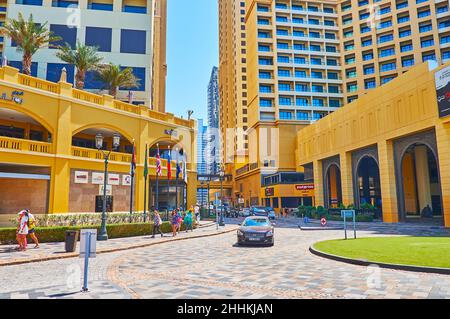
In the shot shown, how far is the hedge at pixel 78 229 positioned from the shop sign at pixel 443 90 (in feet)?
72.7

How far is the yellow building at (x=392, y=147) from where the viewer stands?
2811 centimetres

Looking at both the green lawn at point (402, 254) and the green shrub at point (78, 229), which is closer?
the green lawn at point (402, 254)

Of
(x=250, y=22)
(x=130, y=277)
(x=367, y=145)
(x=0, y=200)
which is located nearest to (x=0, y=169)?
(x=0, y=200)

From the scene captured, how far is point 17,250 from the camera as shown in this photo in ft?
47.9

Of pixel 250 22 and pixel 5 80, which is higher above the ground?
pixel 250 22

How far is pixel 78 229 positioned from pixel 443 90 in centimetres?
2762

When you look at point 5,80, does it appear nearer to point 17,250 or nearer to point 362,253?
point 17,250

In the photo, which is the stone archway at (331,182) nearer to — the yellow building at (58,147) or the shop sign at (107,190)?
the yellow building at (58,147)

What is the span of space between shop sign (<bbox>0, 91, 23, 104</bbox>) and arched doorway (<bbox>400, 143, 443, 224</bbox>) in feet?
116

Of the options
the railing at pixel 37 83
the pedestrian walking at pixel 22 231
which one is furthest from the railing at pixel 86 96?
the pedestrian walking at pixel 22 231

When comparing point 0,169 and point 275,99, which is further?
point 275,99

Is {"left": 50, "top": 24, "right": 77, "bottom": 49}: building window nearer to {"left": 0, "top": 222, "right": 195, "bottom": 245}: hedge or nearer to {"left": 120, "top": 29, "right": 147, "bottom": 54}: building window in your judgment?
{"left": 120, "top": 29, "right": 147, "bottom": 54}: building window

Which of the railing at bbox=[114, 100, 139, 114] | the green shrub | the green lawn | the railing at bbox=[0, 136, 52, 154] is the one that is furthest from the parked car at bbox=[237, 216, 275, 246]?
the railing at bbox=[114, 100, 139, 114]
